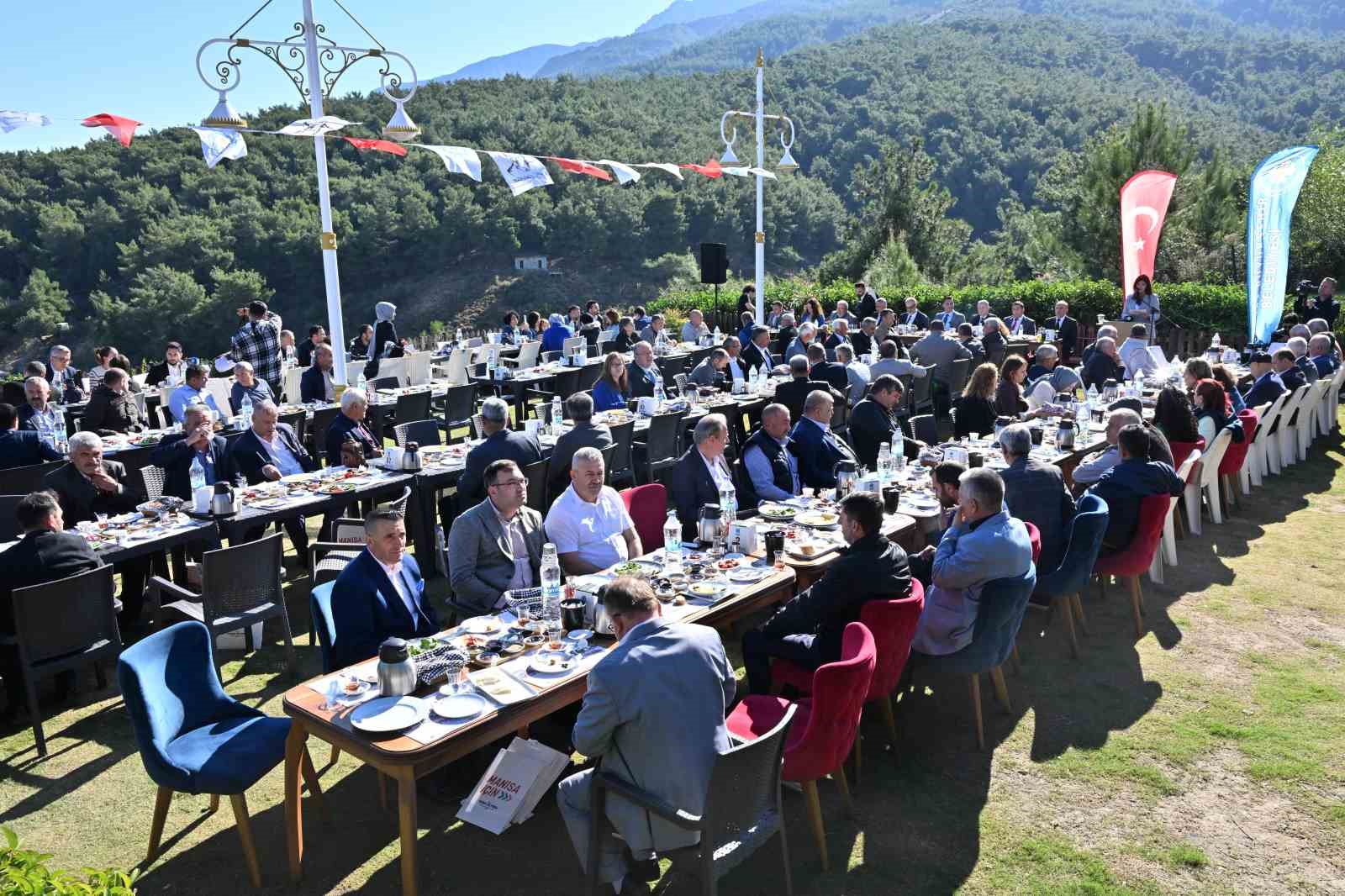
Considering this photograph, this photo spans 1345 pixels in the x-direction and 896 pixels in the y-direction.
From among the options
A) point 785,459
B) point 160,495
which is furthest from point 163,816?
point 785,459

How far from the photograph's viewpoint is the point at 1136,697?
5234mm

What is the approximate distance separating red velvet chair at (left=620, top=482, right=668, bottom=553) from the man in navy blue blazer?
1921 mm

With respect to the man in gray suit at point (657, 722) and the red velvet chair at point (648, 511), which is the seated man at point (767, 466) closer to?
the red velvet chair at point (648, 511)

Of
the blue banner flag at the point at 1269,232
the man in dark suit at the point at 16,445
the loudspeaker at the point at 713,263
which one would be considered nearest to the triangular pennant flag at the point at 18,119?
the man in dark suit at the point at 16,445

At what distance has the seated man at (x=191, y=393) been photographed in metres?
8.98

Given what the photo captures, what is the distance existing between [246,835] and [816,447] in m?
4.51

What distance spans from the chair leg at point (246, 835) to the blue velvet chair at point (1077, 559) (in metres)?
4.40

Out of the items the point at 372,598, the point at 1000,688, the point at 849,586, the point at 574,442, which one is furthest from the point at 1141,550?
the point at 372,598

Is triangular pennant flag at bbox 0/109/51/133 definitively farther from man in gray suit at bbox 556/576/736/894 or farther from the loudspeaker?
the loudspeaker

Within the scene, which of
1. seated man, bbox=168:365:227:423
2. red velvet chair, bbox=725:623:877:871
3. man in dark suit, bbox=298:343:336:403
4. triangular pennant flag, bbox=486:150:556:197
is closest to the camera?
red velvet chair, bbox=725:623:877:871

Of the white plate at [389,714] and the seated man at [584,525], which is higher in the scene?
the seated man at [584,525]

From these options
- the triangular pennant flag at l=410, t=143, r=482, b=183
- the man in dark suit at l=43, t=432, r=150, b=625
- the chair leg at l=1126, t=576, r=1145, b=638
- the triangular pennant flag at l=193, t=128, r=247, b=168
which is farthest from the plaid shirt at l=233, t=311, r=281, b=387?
the chair leg at l=1126, t=576, r=1145, b=638

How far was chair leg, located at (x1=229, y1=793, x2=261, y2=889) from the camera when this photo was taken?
3.77 m

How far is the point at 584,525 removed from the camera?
550 cm
